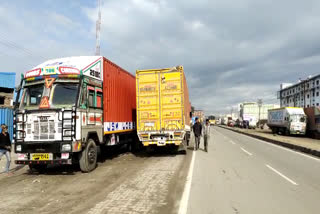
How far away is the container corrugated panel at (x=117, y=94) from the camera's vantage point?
9.16 m

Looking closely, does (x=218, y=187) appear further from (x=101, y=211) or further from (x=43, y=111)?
(x=43, y=111)

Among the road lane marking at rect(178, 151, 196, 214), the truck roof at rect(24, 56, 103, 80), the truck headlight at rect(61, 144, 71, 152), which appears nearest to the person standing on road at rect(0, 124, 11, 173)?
the truck roof at rect(24, 56, 103, 80)

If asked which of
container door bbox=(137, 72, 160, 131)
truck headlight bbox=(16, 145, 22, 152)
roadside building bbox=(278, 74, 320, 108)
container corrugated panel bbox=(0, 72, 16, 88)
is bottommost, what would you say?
truck headlight bbox=(16, 145, 22, 152)

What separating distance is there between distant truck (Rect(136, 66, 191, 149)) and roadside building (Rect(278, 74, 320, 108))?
68.3 metres

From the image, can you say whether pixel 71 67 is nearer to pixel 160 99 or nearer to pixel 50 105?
pixel 50 105

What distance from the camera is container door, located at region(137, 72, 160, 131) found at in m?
10.8

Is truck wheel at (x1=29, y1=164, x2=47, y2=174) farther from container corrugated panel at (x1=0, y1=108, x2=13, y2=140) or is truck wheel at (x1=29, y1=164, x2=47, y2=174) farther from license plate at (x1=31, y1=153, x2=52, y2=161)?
container corrugated panel at (x1=0, y1=108, x2=13, y2=140)

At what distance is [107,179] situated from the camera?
689 cm

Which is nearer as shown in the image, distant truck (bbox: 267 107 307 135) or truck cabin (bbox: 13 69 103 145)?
truck cabin (bbox: 13 69 103 145)

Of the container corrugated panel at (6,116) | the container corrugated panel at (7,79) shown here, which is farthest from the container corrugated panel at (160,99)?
the container corrugated panel at (7,79)

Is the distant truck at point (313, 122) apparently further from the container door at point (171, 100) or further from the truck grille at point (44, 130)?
the truck grille at point (44, 130)

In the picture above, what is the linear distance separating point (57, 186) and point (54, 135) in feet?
5.27

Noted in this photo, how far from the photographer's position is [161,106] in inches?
427

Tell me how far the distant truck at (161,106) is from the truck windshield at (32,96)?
4.52 m
